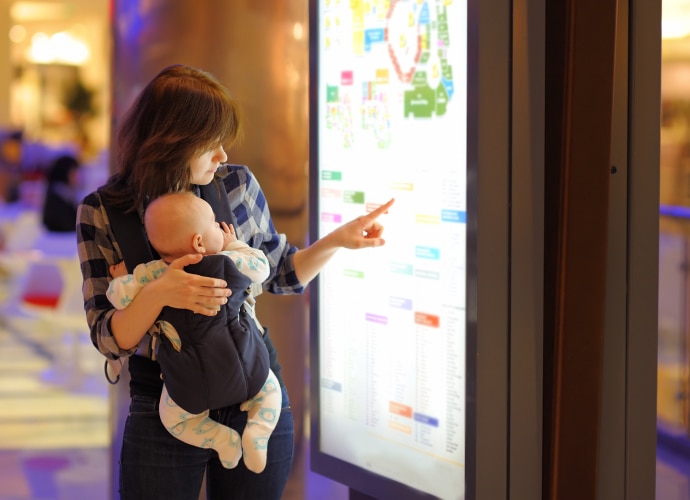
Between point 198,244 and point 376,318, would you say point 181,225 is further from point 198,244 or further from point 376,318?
point 376,318

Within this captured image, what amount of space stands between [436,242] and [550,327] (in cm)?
37

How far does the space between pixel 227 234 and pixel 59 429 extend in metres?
3.71

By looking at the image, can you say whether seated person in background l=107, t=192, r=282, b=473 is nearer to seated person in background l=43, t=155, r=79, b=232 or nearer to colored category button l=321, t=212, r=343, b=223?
colored category button l=321, t=212, r=343, b=223

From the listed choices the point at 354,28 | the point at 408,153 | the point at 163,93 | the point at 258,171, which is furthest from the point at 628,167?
the point at 258,171

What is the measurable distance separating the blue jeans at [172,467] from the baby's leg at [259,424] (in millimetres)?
34

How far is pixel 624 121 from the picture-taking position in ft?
7.07

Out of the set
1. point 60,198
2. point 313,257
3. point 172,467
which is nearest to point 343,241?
point 313,257

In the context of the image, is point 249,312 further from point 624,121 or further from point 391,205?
point 624,121

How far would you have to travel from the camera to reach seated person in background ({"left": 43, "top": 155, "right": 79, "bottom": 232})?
6668 mm

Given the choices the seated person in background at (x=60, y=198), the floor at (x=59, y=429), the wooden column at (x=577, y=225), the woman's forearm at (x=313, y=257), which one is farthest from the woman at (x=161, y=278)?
the seated person in background at (x=60, y=198)

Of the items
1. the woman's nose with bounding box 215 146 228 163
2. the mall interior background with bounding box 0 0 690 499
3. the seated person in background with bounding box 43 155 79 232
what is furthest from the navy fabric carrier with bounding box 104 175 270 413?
the seated person in background with bounding box 43 155 79 232

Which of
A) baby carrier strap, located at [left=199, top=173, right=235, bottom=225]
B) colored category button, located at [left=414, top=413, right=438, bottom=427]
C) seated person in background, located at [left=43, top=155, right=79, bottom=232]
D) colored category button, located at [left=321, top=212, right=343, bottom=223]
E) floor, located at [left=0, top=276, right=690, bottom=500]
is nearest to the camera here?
baby carrier strap, located at [left=199, top=173, right=235, bottom=225]

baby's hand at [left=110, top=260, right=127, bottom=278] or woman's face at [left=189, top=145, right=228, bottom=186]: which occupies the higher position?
woman's face at [left=189, top=145, right=228, bottom=186]

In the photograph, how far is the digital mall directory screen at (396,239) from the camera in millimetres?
2336
